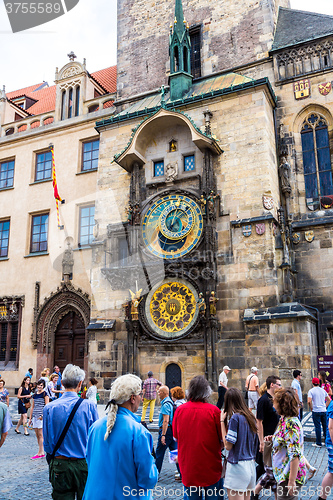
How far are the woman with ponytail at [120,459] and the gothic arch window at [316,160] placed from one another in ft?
43.9

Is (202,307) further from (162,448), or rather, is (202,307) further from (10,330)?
(10,330)

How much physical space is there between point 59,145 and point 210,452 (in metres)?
19.5

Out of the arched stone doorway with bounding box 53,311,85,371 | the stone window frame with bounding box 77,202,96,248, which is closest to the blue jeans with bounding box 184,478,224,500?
the arched stone doorway with bounding box 53,311,85,371

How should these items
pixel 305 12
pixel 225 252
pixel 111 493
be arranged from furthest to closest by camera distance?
pixel 305 12 < pixel 225 252 < pixel 111 493

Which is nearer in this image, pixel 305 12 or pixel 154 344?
pixel 154 344

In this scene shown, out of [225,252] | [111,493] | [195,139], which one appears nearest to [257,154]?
[195,139]

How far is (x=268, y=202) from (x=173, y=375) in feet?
19.8

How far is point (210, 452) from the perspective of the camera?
393 centimetres

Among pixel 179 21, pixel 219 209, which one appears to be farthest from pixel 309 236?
pixel 179 21

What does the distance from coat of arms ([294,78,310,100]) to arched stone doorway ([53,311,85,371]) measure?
39.3ft

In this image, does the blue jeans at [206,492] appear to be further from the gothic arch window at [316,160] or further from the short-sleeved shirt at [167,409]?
the gothic arch window at [316,160]

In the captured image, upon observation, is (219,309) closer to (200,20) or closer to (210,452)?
(210,452)

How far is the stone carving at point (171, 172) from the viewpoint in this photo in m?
15.5

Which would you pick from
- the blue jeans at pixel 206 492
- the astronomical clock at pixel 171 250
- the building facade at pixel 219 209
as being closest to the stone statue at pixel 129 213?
the building facade at pixel 219 209
